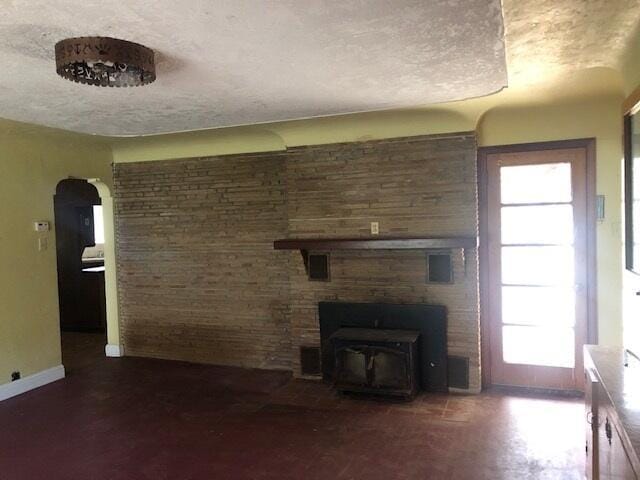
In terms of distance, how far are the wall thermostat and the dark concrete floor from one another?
1.59 m

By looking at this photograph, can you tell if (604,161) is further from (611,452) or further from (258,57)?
(258,57)

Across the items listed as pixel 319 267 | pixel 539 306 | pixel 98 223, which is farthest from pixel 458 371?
pixel 98 223

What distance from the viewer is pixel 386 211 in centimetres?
453

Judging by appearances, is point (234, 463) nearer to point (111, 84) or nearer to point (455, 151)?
point (111, 84)

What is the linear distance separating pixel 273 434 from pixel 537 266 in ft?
8.79

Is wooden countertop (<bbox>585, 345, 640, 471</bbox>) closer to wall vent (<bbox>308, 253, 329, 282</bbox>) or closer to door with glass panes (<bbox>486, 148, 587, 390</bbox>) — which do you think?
door with glass panes (<bbox>486, 148, 587, 390</bbox>)

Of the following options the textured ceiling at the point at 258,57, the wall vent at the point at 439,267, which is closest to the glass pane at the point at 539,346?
the wall vent at the point at 439,267

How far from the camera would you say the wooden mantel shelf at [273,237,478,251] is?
4.10 m

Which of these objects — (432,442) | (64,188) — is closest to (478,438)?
(432,442)

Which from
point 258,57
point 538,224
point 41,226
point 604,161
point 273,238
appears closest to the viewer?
point 258,57

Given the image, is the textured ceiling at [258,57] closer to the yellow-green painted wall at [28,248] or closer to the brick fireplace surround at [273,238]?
the brick fireplace surround at [273,238]

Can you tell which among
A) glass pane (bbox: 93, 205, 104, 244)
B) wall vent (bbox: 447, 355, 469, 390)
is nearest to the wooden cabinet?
wall vent (bbox: 447, 355, 469, 390)

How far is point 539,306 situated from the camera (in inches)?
170

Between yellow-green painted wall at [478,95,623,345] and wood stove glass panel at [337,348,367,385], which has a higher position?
yellow-green painted wall at [478,95,623,345]
